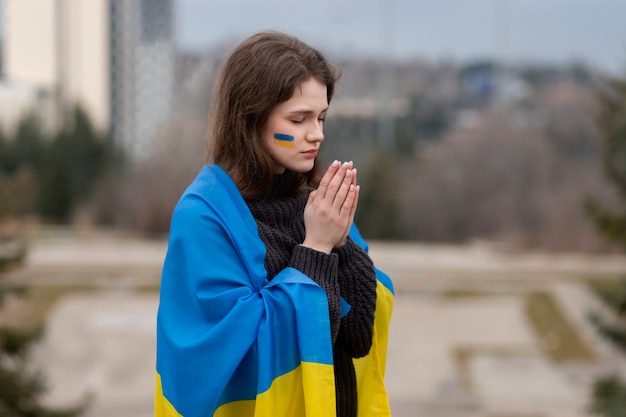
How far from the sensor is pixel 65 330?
18984 millimetres

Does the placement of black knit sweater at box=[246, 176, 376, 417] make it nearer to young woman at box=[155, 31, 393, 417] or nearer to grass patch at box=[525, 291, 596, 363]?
young woman at box=[155, 31, 393, 417]

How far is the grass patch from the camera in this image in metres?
18.0

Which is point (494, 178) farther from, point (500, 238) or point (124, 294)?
point (124, 294)

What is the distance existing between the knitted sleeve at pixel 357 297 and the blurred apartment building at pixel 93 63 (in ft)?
131

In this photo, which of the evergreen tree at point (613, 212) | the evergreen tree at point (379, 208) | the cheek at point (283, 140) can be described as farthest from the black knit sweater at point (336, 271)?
the evergreen tree at point (379, 208)

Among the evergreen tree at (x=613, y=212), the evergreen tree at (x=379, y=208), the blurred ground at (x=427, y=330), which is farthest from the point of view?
the evergreen tree at (x=379, y=208)

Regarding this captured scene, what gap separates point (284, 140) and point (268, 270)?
0.28 m

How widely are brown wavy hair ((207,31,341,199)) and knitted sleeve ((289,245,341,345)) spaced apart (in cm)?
18

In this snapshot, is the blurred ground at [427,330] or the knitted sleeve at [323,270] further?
the blurred ground at [427,330]

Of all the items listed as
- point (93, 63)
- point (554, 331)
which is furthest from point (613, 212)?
point (93, 63)

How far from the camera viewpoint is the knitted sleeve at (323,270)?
5.99 ft

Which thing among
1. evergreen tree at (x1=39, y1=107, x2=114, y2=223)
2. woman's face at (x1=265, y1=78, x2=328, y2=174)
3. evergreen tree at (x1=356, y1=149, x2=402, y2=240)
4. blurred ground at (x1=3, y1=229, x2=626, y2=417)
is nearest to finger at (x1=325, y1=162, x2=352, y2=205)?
woman's face at (x1=265, y1=78, x2=328, y2=174)

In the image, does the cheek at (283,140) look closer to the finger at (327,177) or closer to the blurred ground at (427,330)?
the finger at (327,177)

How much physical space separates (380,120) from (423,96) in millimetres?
10576
